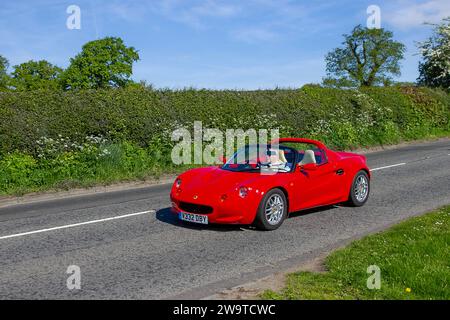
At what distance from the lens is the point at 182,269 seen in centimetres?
612

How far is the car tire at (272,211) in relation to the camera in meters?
7.89

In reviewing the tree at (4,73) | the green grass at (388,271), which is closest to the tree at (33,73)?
the tree at (4,73)

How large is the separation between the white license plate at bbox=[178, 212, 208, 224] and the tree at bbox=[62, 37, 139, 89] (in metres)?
48.0

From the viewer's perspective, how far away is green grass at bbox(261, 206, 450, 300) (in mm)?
5035

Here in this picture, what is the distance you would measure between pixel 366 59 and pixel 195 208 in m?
68.9

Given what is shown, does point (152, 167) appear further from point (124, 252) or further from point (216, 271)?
point (216, 271)

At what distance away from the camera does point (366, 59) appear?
71938mm

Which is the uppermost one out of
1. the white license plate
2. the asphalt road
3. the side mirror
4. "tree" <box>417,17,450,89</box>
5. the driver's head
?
"tree" <box>417,17,450,89</box>

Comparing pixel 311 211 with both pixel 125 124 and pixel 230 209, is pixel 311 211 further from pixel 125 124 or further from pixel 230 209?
pixel 125 124

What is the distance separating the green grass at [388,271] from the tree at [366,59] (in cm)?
6570

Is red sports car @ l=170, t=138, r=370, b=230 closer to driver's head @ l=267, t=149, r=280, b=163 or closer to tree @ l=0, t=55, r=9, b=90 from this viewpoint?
driver's head @ l=267, t=149, r=280, b=163

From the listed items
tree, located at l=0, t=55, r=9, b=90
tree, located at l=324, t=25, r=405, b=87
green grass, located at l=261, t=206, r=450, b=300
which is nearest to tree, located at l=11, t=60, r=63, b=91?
tree, located at l=0, t=55, r=9, b=90

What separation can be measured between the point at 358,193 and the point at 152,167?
7.39 m

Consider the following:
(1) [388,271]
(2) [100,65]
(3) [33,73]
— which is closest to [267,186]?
(1) [388,271]
